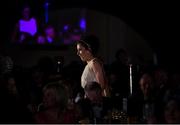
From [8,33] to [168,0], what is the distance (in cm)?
428

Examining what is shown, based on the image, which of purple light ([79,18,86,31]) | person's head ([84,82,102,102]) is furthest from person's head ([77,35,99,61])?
purple light ([79,18,86,31])

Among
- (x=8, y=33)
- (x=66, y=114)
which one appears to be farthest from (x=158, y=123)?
(x=8, y=33)

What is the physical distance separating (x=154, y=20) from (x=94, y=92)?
36.0 feet

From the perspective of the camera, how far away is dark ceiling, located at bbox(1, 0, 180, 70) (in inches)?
631

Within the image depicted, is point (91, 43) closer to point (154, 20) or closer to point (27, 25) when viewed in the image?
point (27, 25)

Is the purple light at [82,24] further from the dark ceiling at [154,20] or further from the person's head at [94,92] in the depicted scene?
the person's head at [94,92]

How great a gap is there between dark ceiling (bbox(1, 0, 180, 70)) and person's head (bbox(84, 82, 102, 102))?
10.5 meters

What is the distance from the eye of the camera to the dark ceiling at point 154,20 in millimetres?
16031

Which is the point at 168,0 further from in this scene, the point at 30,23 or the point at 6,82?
the point at 6,82

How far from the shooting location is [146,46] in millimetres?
17281

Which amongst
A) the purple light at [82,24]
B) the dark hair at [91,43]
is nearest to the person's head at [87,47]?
the dark hair at [91,43]

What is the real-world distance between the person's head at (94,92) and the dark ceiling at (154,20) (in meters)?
10.5

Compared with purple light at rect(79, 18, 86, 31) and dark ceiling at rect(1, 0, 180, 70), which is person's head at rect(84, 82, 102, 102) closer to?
dark ceiling at rect(1, 0, 180, 70)

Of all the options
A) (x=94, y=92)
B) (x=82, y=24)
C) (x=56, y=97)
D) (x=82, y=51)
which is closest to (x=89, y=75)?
(x=82, y=51)
